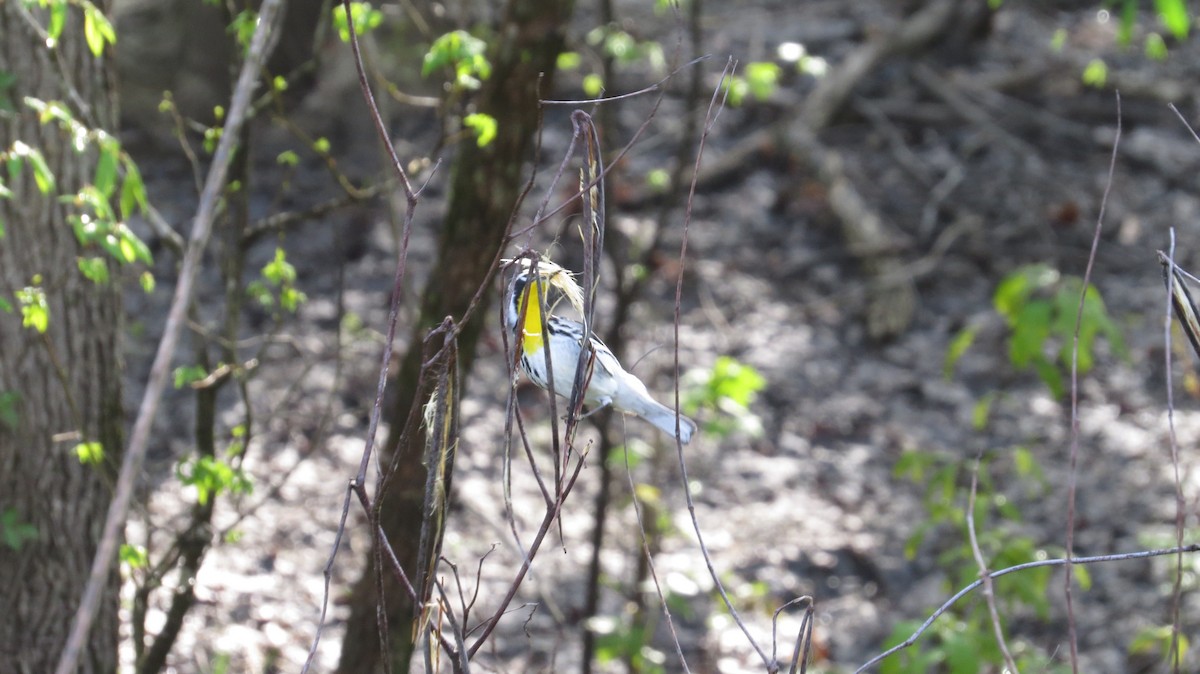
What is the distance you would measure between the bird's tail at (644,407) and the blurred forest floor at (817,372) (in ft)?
4.35

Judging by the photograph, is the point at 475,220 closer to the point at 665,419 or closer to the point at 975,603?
the point at 665,419

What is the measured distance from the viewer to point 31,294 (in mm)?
2170

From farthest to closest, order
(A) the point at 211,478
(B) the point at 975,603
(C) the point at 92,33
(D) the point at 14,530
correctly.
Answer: (B) the point at 975,603 → (D) the point at 14,530 → (A) the point at 211,478 → (C) the point at 92,33

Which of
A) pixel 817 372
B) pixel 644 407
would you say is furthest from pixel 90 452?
pixel 817 372

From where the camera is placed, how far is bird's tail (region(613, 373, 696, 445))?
1.66 metres

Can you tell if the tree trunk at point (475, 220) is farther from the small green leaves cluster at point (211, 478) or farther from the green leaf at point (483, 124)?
the small green leaves cluster at point (211, 478)

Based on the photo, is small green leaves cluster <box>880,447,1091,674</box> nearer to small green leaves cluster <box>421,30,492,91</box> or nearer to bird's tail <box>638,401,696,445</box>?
bird's tail <box>638,401,696,445</box>

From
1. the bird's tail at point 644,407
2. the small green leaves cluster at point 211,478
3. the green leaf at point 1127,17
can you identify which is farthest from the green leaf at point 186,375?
the green leaf at point 1127,17

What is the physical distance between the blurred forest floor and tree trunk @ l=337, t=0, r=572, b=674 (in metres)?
0.29

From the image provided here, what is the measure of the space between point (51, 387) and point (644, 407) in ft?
6.05

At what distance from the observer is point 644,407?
1.71m

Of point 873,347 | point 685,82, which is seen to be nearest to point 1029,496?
point 873,347

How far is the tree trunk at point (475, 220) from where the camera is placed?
3.08 m

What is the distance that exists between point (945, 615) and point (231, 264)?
92.4 inches
